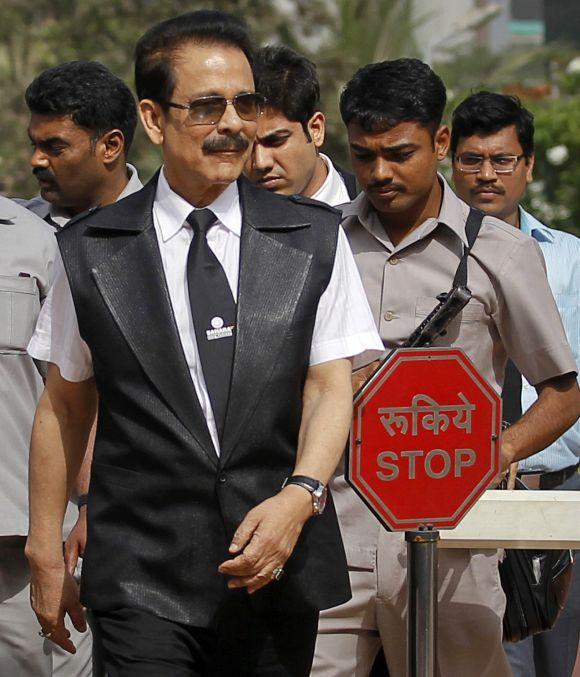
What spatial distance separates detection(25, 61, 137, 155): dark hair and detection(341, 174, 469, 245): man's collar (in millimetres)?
1424

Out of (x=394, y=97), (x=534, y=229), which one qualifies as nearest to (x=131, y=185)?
(x=394, y=97)

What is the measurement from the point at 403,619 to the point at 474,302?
0.95 meters

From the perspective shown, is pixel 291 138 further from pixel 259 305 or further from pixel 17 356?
pixel 259 305

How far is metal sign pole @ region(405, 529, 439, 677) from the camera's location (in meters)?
3.64

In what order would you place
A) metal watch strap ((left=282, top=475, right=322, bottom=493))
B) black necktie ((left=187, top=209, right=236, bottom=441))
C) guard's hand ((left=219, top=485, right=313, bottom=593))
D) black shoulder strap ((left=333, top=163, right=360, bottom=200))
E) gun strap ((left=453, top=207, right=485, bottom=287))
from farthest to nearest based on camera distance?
1. black shoulder strap ((left=333, top=163, right=360, bottom=200))
2. gun strap ((left=453, top=207, right=485, bottom=287))
3. black necktie ((left=187, top=209, right=236, bottom=441))
4. metal watch strap ((left=282, top=475, right=322, bottom=493))
5. guard's hand ((left=219, top=485, right=313, bottom=593))

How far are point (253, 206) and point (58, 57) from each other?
812 inches

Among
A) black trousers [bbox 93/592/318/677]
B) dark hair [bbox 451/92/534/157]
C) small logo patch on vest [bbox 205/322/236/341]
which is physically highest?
dark hair [bbox 451/92/534/157]

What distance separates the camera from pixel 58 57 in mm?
23625

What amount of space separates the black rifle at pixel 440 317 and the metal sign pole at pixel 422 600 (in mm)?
819

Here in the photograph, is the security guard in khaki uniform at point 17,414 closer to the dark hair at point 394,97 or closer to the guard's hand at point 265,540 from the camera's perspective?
the dark hair at point 394,97

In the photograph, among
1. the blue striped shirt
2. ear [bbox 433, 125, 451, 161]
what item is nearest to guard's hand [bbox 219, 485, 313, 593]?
ear [bbox 433, 125, 451, 161]

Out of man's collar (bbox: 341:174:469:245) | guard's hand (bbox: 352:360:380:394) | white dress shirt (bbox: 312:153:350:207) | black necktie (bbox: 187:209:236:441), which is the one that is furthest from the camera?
white dress shirt (bbox: 312:153:350:207)

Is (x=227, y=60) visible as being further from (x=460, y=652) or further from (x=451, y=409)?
(x=460, y=652)

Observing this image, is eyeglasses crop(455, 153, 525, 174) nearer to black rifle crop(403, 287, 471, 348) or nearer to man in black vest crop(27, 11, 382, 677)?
black rifle crop(403, 287, 471, 348)
